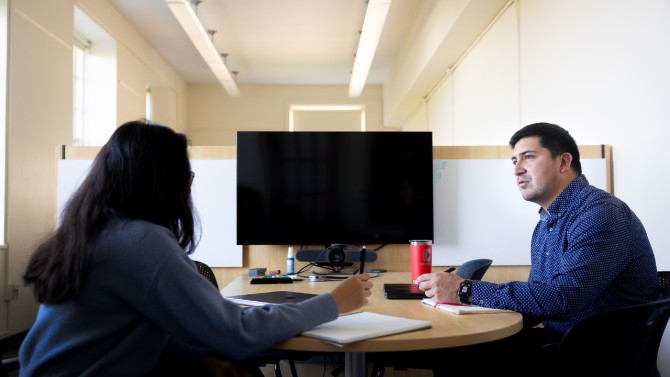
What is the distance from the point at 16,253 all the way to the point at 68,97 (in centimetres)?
159

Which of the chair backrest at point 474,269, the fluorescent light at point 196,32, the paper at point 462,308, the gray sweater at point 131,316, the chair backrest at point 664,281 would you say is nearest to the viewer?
the gray sweater at point 131,316

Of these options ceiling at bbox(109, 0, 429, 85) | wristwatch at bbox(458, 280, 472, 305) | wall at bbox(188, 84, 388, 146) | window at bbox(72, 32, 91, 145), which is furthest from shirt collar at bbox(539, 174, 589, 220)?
wall at bbox(188, 84, 388, 146)

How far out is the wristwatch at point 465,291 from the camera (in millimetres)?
1548

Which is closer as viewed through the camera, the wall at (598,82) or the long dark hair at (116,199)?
the long dark hair at (116,199)

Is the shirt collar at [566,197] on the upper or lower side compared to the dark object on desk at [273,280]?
upper

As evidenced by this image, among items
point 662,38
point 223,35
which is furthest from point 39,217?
point 662,38

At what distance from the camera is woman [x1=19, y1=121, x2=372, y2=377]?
1048mm

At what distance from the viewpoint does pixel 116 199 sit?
1.13 metres

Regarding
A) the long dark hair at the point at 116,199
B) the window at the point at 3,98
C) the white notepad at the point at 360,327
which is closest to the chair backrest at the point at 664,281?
the white notepad at the point at 360,327

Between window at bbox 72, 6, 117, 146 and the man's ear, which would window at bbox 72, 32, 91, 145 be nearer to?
window at bbox 72, 6, 117, 146

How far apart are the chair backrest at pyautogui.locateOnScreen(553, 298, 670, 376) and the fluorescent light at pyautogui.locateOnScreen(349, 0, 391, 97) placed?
364 cm

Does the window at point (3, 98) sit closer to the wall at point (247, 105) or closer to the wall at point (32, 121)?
the wall at point (32, 121)

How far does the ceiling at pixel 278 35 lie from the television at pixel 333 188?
155 inches

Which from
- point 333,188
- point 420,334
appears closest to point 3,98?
point 333,188
